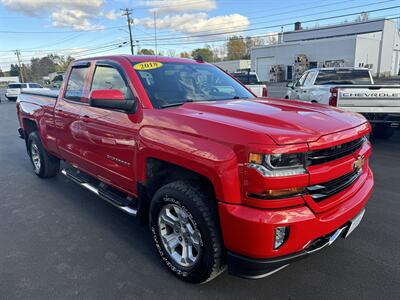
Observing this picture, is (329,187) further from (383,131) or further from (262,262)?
(383,131)

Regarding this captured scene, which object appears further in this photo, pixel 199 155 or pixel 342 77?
pixel 342 77

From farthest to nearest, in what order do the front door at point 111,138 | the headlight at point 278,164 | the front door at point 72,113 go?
the front door at point 72,113 → the front door at point 111,138 → the headlight at point 278,164

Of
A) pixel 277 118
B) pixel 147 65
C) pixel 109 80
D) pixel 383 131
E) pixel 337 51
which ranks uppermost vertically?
pixel 337 51

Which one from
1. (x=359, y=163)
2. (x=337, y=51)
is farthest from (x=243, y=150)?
(x=337, y=51)

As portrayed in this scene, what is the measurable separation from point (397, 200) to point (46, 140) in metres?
5.24

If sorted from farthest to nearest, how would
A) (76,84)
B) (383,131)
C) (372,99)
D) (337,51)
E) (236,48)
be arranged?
(236,48)
(337,51)
(383,131)
(372,99)
(76,84)

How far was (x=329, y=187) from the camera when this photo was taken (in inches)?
97.6

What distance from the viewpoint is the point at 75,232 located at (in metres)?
3.82

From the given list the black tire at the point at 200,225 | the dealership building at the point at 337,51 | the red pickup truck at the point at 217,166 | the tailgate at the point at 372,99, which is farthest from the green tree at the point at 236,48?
the black tire at the point at 200,225

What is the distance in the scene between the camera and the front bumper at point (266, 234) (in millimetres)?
2180

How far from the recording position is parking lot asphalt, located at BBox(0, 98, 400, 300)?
8.97 feet

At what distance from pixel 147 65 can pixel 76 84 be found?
4.66 ft

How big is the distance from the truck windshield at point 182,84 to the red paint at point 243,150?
13cm

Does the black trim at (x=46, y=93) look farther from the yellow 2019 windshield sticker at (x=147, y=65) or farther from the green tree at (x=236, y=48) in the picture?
the green tree at (x=236, y=48)
